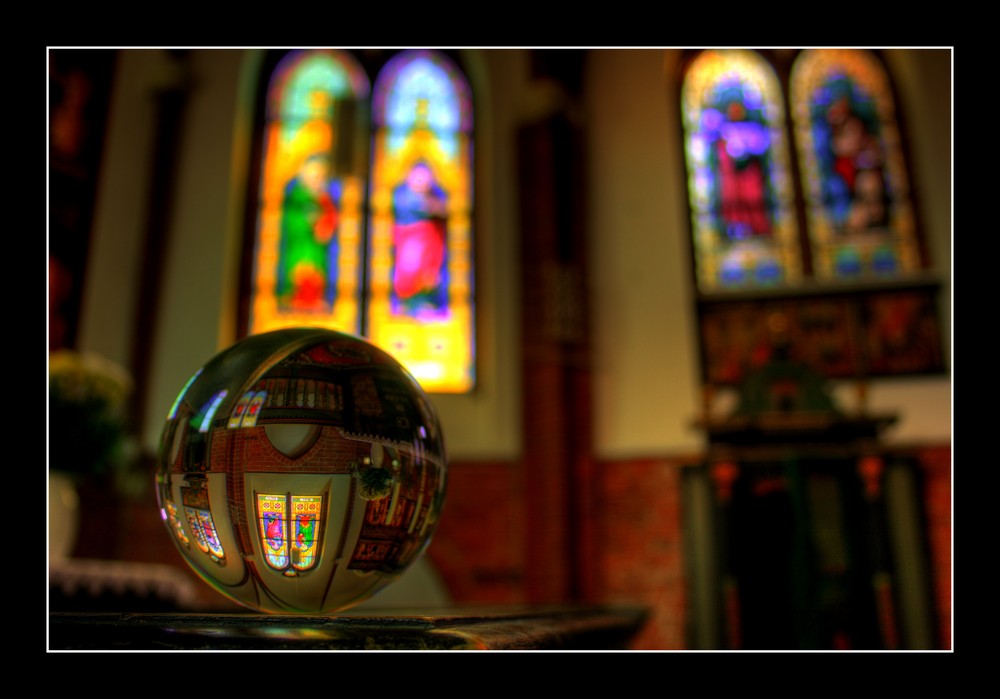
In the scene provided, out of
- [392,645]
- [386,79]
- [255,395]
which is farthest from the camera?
[386,79]

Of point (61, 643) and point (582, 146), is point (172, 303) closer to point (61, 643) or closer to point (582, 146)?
point (582, 146)

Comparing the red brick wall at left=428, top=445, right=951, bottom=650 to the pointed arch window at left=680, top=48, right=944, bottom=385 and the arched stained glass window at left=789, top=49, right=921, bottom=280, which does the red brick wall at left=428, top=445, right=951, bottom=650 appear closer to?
the pointed arch window at left=680, top=48, right=944, bottom=385

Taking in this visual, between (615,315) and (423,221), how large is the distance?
203 cm

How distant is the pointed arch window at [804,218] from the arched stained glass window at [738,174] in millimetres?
11

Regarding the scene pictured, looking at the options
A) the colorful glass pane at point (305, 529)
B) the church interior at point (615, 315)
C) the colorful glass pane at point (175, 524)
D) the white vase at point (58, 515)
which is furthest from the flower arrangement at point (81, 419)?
the colorful glass pane at point (305, 529)

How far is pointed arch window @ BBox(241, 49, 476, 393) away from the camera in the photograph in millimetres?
7906

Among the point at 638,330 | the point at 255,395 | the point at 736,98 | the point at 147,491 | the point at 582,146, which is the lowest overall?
the point at 147,491

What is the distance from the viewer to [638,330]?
7805 mm

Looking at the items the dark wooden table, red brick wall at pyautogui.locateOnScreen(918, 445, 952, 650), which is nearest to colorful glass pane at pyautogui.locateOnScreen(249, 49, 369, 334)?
red brick wall at pyautogui.locateOnScreen(918, 445, 952, 650)

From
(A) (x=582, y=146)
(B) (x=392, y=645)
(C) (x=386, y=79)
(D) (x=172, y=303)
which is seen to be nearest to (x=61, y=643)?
(B) (x=392, y=645)

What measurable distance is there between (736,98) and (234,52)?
4.93m

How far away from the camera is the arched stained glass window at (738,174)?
8.15 meters

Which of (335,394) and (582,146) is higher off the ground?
(582,146)

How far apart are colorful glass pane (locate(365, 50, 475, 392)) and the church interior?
12 cm
